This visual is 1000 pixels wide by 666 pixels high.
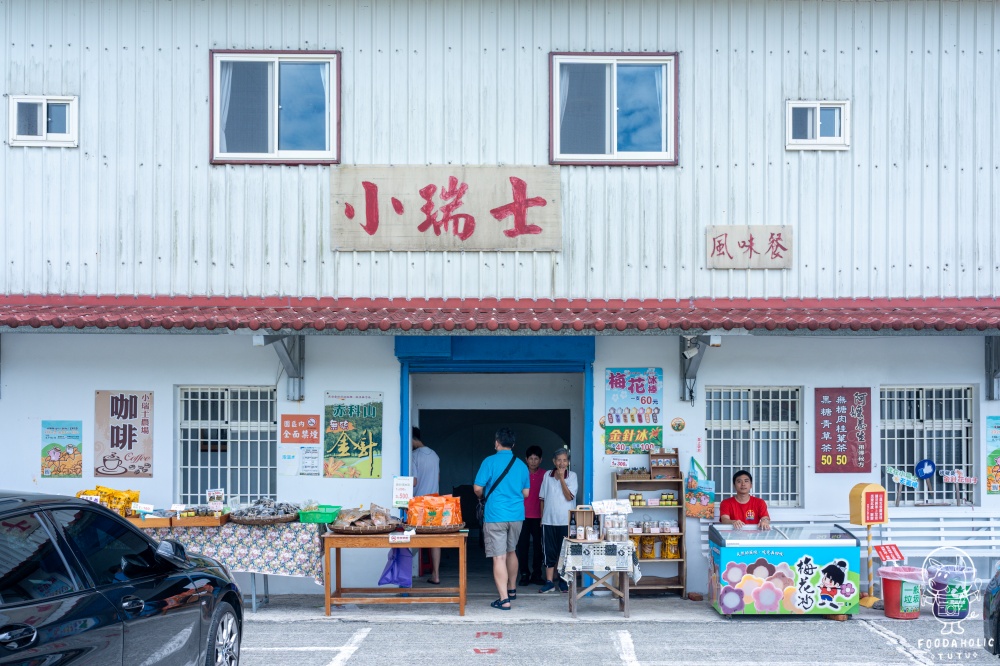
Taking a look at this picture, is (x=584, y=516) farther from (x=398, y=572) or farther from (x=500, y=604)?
(x=398, y=572)

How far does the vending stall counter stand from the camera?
9.73 metres

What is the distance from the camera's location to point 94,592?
5625mm

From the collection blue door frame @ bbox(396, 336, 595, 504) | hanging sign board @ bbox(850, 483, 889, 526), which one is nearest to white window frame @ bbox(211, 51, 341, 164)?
blue door frame @ bbox(396, 336, 595, 504)

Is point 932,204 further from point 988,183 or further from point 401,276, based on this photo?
point 401,276

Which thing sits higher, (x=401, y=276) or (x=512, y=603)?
(x=401, y=276)

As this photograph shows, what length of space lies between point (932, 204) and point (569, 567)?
18.7ft

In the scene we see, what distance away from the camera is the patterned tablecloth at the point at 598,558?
987 centimetres

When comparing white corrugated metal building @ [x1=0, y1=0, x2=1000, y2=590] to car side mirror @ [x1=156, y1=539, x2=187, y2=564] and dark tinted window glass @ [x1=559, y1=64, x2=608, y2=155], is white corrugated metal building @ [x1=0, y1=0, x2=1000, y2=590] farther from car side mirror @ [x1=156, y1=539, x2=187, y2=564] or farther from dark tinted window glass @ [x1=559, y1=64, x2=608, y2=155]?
car side mirror @ [x1=156, y1=539, x2=187, y2=564]

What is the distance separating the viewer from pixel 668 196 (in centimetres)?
1093

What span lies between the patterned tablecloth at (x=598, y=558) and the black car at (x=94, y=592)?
3886 millimetres

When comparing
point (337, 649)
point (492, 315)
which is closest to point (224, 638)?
point (337, 649)

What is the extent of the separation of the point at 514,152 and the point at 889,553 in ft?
19.2

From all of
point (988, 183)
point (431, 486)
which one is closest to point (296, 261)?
point (431, 486)

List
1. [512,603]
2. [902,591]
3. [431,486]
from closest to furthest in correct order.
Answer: [902,591] → [512,603] → [431,486]
